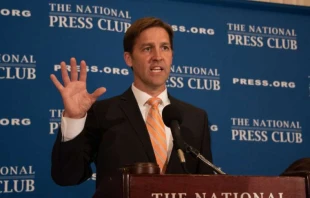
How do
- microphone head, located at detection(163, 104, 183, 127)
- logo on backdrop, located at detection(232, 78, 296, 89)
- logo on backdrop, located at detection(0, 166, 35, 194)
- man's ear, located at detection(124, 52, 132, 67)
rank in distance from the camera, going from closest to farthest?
1. microphone head, located at detection(163, 104, 183, 127)
2. man's ear, located at detection(124, 52, 132, 67)
3. logo on backdrop, located at detection(0, 166, 35, 194)
4. logo on backdrop, located at detection(232, 78, 296, 89)

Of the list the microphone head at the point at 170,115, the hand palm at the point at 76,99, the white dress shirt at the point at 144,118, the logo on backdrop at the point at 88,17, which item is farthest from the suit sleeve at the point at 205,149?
the logo on backdrop at the point at 88,17

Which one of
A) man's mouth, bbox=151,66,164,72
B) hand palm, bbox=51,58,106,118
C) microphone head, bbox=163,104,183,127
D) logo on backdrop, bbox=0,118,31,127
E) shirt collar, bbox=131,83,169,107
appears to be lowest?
microphone head, bbox=163,104,183,127

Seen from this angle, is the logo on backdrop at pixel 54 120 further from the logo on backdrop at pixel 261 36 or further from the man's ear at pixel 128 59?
the logo on backdrop at pixel 261 36

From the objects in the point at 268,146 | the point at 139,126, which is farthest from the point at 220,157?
the point at 139,126

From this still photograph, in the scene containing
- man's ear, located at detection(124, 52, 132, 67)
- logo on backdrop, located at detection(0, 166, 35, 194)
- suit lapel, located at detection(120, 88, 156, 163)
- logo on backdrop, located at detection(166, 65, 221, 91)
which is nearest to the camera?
suit lapel, located at detection(120, 88, 156, 163)

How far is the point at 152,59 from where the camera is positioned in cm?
243

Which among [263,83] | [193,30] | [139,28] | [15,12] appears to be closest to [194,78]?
[193,30]

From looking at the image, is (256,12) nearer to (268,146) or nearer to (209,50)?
(209,50)

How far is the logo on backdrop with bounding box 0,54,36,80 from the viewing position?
10.4 feet

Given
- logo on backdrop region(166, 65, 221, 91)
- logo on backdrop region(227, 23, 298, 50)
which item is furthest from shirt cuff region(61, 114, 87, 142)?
logo on backdrop region(227, 23, 298, 50)

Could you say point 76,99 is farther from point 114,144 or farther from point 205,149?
point 205,149

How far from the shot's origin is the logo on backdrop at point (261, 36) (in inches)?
151

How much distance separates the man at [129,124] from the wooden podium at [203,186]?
0.58 meters

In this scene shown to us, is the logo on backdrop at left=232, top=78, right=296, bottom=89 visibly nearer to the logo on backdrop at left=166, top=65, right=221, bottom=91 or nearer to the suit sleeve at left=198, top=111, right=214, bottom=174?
the logo on backdrop at left=166, top=65, right=221, bottom=91
